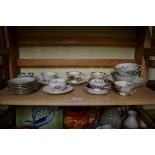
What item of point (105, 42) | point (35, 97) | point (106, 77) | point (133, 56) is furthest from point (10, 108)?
point (133, 56)

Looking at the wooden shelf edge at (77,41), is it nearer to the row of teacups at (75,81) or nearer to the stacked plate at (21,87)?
the row of teacups at (75,81)

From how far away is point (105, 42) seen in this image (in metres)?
1.26

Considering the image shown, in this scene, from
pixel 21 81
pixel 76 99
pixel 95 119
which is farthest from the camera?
pixel 95 119

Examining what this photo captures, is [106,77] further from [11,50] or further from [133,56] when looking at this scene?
[11,50]

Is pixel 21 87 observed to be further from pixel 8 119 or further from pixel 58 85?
pixel 8 119

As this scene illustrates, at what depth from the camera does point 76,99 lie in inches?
35.9

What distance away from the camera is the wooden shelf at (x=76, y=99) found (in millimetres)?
895

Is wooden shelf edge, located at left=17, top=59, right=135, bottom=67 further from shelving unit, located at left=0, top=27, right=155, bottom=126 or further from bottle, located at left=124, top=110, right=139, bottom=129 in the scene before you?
bottle, located at left=124, top=110, right=139, bottom=129

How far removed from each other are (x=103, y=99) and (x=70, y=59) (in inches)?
18.2

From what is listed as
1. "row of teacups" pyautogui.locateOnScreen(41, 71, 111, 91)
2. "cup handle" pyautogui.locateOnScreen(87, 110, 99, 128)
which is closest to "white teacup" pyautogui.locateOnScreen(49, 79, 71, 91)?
"row of teacups" pyautogui.locateOnScreen(41, 71, 111, 91)

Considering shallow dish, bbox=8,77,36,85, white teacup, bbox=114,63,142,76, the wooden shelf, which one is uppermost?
white teacup, bbox=114,63,142,76

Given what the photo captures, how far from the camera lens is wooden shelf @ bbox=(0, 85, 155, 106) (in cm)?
89

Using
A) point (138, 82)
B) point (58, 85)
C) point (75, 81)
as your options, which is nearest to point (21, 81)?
point (58, 85)

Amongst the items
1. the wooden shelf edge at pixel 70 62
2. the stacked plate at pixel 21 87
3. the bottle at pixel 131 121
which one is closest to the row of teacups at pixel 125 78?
the wooden shelf edge at pixel 70 62
